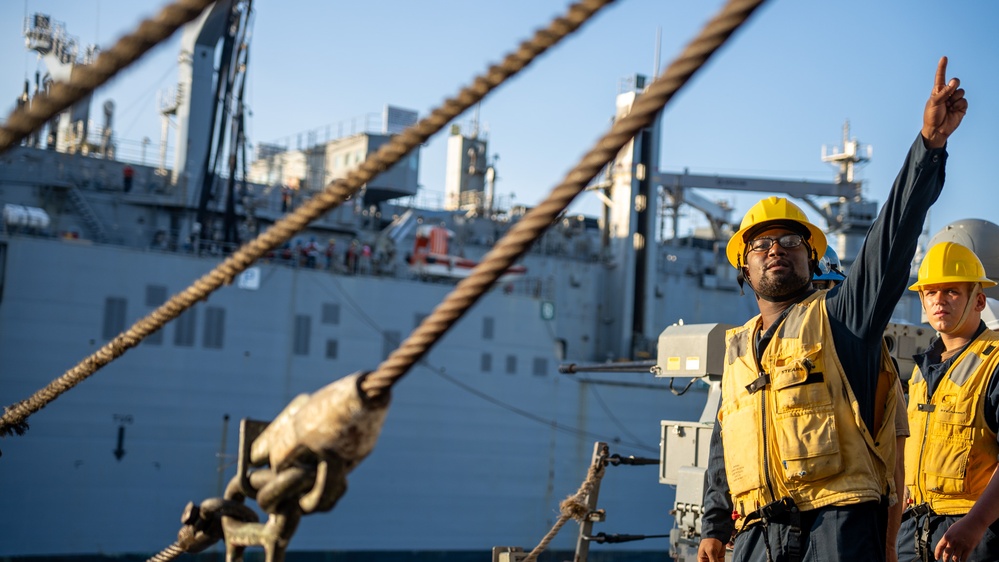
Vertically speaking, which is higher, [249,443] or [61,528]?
[249,443]

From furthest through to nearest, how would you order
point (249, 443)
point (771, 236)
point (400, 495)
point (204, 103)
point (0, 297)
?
1. point (204, 103)
2. point (400, 495)
3. point (0, 297)
4. point (771, 236)
5. point (249, 443)

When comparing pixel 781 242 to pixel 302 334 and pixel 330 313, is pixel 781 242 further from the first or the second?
pixel 330 313

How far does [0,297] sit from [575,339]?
11598 mm

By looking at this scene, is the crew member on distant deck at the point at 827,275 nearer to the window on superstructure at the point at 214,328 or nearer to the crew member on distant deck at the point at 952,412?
the crew member on distant deck at the point at 952,412

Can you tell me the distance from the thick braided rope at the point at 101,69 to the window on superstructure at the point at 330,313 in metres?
17.1

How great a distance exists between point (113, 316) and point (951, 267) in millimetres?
15339

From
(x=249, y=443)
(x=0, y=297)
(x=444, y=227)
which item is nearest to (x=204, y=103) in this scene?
(x=444, y=227)

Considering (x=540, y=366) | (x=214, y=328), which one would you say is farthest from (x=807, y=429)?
(x=540, y=366)

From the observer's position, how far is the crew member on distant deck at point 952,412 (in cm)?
350

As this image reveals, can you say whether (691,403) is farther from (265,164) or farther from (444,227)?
(265,164)

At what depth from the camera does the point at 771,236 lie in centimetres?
301

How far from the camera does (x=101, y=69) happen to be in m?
1.65

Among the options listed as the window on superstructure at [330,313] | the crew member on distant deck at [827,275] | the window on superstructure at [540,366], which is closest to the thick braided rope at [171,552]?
the crew member on distant deck at [827,275]

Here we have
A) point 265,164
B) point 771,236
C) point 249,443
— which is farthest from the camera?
point 265,164
